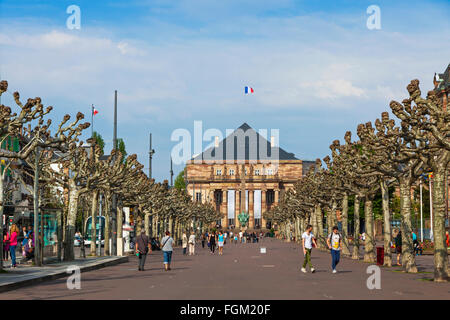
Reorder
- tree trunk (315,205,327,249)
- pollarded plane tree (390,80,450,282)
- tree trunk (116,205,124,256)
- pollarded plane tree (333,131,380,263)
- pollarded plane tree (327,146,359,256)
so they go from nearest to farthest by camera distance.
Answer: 1. pollarded plane tree (390,80,450,282)
2. pollarded plane tree (333,131,380,263)
3. pollarded plane tree (327,146,359,256)
4. tree trunk (116,205,124,256)
5. tree trunk (315,205,327,249)

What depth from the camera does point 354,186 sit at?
47781 millimetres

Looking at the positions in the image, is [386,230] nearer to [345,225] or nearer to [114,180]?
[345,225]

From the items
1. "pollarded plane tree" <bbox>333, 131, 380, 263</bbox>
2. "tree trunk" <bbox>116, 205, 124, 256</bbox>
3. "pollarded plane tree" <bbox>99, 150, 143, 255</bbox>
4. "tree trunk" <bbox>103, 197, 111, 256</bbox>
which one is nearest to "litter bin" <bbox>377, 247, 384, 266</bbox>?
"pollarded plane tree" <bbox>333, 131, 380, 263</bbox>

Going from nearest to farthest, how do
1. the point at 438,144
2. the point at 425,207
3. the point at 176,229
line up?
the point at 438,144
the point at 176,229
the point at 425,207

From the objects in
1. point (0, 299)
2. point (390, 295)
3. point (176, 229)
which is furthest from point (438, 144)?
point (176, 229)

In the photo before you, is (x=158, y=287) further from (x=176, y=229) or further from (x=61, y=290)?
(x=176, y=229)

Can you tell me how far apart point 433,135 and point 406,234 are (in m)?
8.52

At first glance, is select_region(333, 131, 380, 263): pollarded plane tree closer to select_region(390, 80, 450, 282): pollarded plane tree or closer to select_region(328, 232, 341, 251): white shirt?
select_region(328, 232, 341, 251): white shirt

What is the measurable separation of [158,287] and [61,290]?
2.98 meters

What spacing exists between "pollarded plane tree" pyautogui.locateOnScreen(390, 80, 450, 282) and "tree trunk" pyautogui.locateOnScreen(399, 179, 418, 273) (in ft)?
16.9

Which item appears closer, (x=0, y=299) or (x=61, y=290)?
(x=0, y=299)

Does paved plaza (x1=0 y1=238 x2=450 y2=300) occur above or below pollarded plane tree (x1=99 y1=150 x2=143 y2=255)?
below

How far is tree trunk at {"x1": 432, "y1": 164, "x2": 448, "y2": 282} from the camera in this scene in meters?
27.3

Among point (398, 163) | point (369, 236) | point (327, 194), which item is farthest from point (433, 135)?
point (327, 194)
